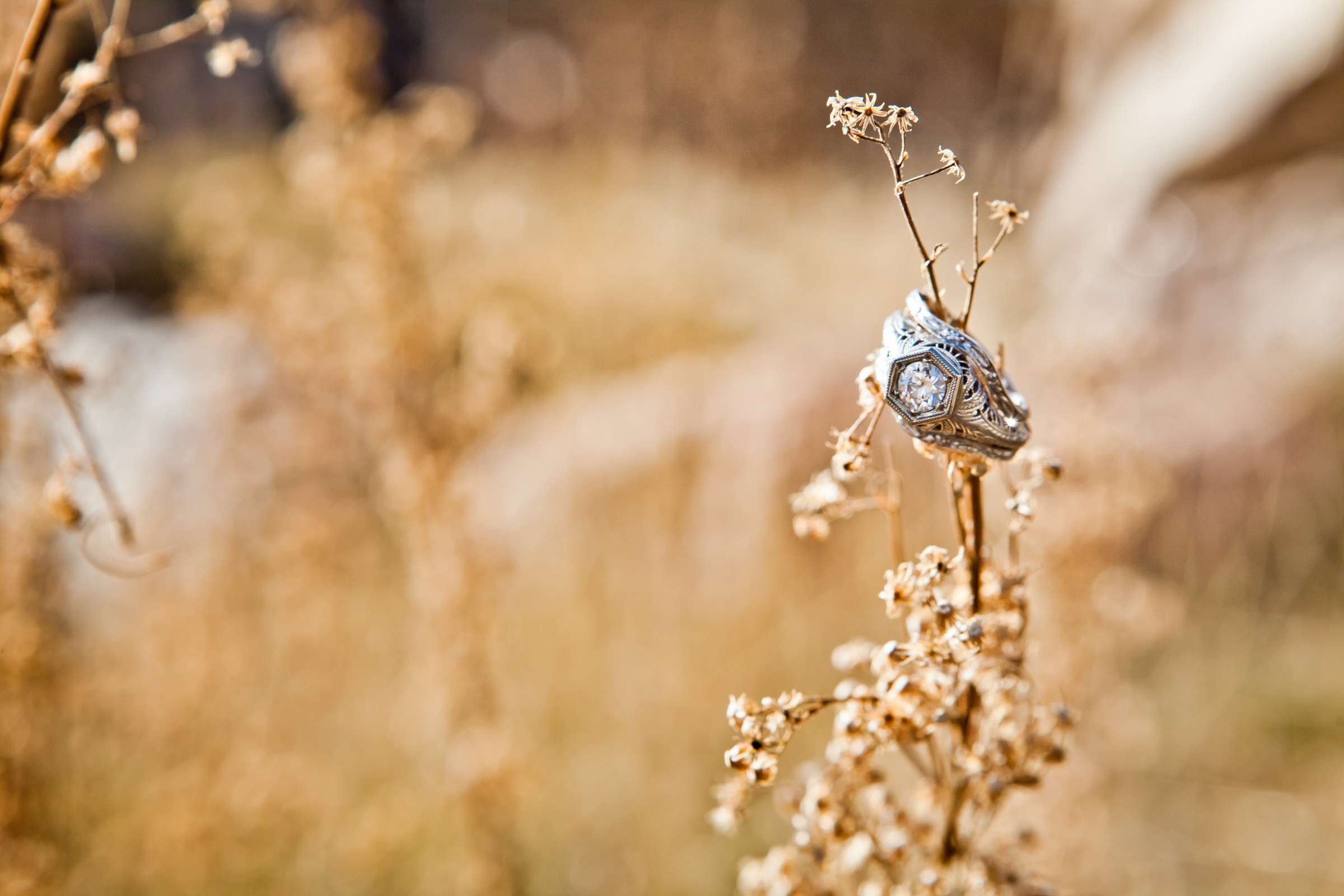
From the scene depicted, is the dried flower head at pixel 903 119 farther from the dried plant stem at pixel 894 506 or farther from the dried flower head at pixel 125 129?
the dried flower head at pixel 125 129

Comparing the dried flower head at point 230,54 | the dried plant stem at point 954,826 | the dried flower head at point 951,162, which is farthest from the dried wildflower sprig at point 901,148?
the dried flower head at point 230,54

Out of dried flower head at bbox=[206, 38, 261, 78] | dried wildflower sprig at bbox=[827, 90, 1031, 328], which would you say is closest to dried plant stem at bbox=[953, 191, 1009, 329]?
dried wildflower sprig at bbox=[827, 90, 1031, 328]

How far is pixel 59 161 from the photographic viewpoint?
2.70ft

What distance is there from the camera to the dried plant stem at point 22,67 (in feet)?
2.42

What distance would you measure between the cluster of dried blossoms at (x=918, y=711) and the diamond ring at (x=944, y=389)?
0.05 feet

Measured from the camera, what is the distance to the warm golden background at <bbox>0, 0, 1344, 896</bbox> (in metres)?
1.71

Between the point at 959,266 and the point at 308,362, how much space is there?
66.7 inches

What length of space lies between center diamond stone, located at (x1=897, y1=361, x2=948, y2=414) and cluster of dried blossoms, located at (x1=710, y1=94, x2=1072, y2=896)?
0.07 feet

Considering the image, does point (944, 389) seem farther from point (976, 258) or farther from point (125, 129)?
point (125, 129)

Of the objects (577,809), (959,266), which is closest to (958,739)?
(959,266)

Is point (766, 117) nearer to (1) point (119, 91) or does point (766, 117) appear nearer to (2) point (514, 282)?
(2) point (514, 282)

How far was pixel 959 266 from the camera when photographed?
62 centimetres

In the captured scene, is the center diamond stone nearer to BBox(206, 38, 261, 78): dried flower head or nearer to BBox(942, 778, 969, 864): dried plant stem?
BBox(942, 778, 969, 864): dried plant stem

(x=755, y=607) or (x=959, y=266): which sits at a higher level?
(x=755, y=607)
